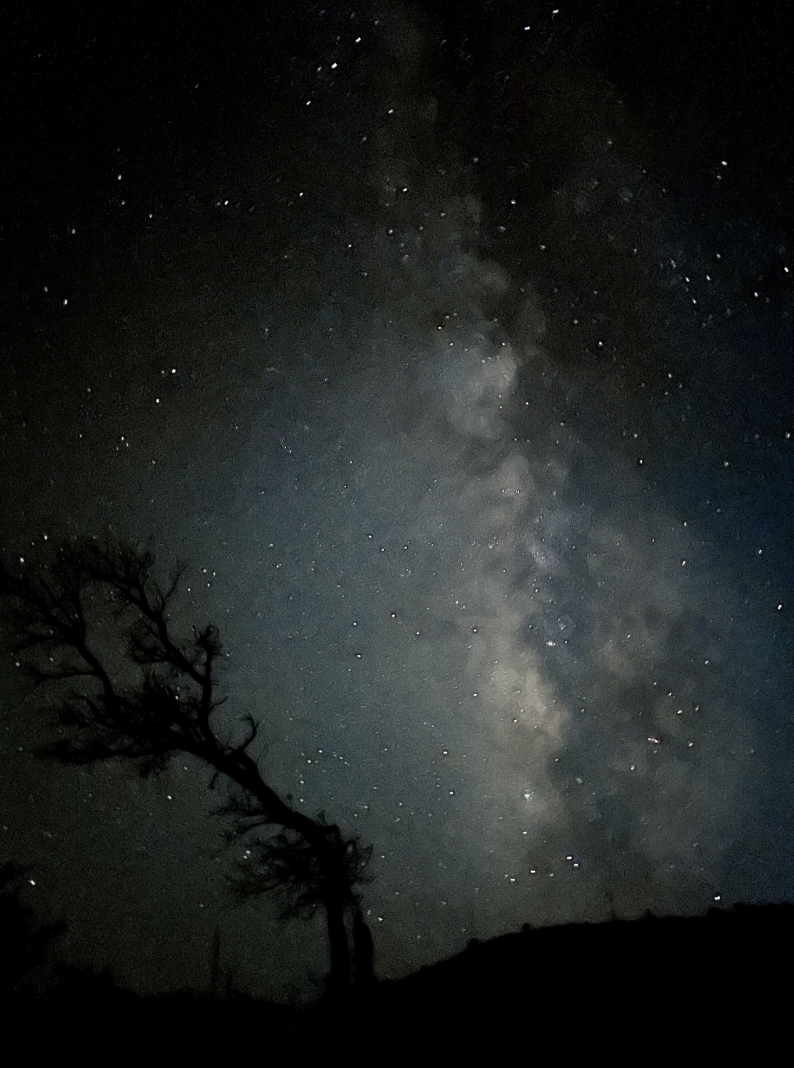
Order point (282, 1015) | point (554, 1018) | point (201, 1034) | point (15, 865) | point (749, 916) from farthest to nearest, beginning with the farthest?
point (15, 865)
point (749, 916)
point (282, 1015)
point (201, 1034)
point (554, 1018)

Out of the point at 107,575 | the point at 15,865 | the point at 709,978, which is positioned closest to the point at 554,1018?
the point at 709,978

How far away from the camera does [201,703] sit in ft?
31.0

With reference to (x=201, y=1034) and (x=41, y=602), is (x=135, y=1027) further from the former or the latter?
(x=41, y=602)

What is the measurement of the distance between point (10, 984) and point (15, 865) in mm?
1605

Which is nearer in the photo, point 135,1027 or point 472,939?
point 135,1027

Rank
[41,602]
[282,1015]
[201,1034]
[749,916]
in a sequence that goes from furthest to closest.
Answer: [41,602] → [749,916] → [282,1015] → [201,1034]

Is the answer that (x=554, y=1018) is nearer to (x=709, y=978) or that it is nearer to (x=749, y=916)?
(x=709, y=978)

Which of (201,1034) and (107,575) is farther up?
(107,575)

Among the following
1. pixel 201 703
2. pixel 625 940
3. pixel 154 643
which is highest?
pixel 154 643

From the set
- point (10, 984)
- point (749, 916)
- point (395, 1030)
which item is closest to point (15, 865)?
point (10, 984)

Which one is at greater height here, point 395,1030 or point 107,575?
point 107,575

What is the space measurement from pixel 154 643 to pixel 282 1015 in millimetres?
4744

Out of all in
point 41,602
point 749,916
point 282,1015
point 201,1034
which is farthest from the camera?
point 41,602

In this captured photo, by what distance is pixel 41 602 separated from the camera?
29.9ft
